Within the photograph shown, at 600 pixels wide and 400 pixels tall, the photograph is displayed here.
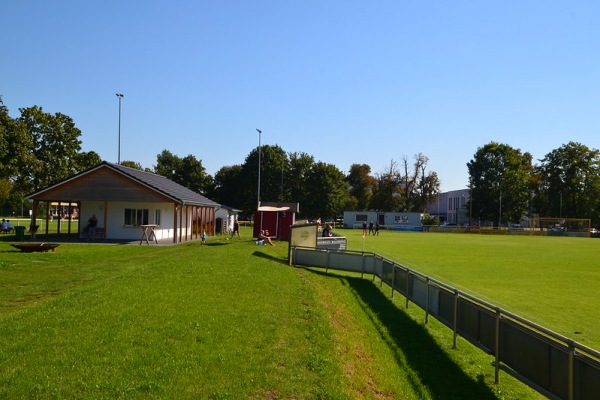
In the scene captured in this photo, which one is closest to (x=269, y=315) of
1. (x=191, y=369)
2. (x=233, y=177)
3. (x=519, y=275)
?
(x=191, y=369)

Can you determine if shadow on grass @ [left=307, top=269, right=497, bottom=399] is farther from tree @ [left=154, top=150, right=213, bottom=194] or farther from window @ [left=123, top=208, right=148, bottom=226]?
tree @ [left=154, top=150, right=213, bottom=194]

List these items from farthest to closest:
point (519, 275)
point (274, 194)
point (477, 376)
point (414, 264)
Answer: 1. point (274, 194)
2. point (414, 264)
3. point (519, 275)
4. point (477, 376)

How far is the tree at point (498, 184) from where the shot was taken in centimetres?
9644

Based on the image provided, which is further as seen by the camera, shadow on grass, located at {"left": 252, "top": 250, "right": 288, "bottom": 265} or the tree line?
the tree line

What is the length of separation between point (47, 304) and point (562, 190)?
100327 mm

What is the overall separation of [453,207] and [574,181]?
4274cm

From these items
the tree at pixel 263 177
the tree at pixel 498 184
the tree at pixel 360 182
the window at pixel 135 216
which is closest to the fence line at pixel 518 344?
the window at pixel 135 216

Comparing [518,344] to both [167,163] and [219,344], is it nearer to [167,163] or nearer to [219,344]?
[219,344]

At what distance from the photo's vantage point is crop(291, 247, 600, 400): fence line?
6.00 meters

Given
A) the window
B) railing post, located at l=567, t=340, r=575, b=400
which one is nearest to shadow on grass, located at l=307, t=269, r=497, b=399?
railing post, located at l=567, t=340, r=575, b=400

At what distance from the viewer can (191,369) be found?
6.72 m

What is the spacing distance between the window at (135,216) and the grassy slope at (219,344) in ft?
65.0

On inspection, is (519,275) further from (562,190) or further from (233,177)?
(562,190)

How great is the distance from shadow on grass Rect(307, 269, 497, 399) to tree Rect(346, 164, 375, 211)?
99.5 m
